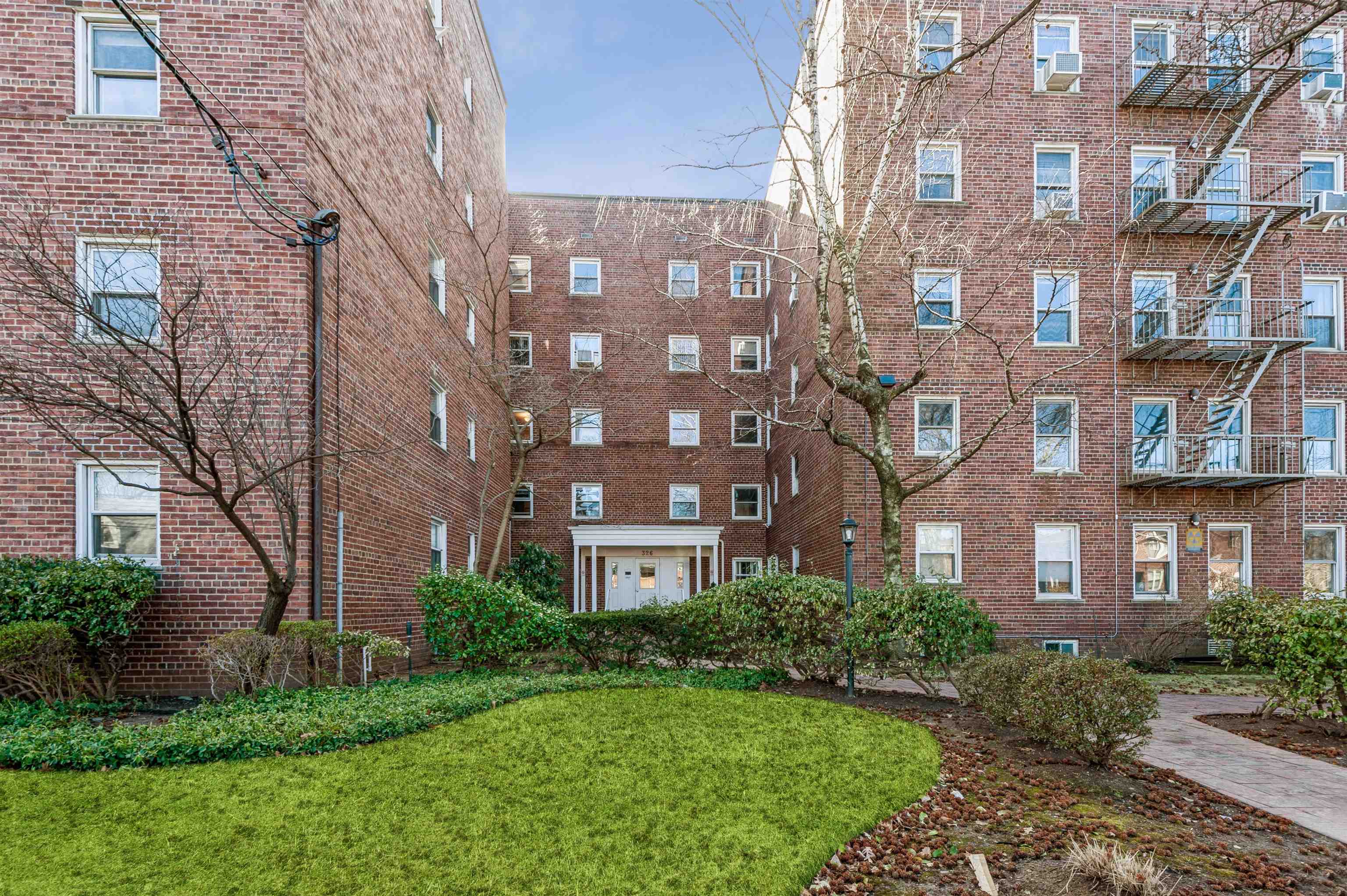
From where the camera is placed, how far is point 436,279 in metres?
13.5

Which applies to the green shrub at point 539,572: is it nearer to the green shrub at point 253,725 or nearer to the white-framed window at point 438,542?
the white-framed window at point 438,542

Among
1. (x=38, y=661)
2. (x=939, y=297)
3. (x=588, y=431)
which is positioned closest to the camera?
(x=38, y=661)

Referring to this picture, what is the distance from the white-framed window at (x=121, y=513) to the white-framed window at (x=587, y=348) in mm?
14343

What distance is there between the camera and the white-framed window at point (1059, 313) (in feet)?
44.7

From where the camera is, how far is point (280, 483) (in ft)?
22.9

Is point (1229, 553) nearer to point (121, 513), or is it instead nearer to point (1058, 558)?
point (1058, 558)

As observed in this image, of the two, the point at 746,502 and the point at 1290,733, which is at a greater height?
the point at 746,502

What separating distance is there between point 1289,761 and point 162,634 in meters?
11.2

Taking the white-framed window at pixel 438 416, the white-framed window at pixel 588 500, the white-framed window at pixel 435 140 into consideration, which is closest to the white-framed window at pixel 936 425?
the white-framed window at pixel 438 416

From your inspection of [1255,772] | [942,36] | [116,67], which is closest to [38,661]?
[116,67]

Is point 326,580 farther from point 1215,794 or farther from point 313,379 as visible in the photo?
point 1215,794

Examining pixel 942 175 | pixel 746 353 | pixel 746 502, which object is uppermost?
pixel 942 175

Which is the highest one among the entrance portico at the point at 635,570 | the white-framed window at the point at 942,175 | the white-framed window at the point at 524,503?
the white-framed window at the point at 942,175

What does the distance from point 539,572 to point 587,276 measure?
9237 mm
